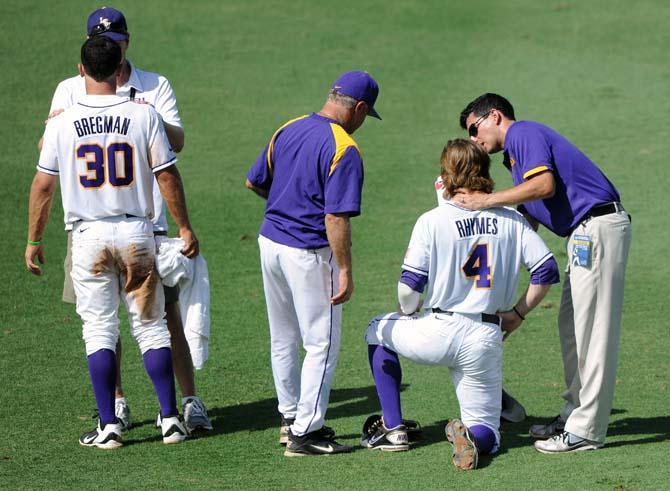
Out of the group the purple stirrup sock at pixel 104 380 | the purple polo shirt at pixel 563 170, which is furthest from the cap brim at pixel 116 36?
the purple polo shirt at pixel 563 170

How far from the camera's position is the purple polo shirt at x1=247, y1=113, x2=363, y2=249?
5.22 m

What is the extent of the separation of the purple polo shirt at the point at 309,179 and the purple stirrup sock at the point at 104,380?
41.6 inches

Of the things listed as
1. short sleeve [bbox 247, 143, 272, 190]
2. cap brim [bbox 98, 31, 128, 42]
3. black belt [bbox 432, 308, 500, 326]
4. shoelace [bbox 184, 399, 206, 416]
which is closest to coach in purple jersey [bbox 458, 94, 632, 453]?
black belt [bbox 432, 308, 500, 326]

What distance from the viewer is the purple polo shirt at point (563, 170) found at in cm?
539

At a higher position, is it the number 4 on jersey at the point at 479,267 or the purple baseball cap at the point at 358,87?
the purple baseball cap at the point at 358,87

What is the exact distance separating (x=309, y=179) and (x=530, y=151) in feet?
3.68

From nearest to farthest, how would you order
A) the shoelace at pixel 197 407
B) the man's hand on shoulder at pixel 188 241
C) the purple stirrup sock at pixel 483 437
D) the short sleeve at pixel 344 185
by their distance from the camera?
1. the short sleeve at pixel 344 185
2. the purple stirrup sock at pixel 483 437
3. the man's hand on shoulder at pixel 188 241
4. the shoelace at pixel 197 407

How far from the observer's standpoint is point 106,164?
547cm

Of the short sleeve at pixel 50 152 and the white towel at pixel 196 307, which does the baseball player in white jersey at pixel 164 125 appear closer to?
the white towel at pixel 196 307

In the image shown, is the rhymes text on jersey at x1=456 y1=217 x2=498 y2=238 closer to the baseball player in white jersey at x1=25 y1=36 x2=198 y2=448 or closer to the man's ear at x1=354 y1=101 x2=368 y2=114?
the man's ear at x1=354 y1=101 x2=368 y2=114

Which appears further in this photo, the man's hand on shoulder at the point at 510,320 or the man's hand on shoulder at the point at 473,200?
the man's hand on shoulder at the point at 510,320

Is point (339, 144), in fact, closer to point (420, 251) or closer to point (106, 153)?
point (420, 251)

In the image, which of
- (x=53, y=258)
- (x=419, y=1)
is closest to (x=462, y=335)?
(x=53, y=258)

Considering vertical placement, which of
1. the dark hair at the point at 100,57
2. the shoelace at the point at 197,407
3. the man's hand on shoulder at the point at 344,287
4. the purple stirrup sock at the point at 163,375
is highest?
the dark hair at the point at 100,57
